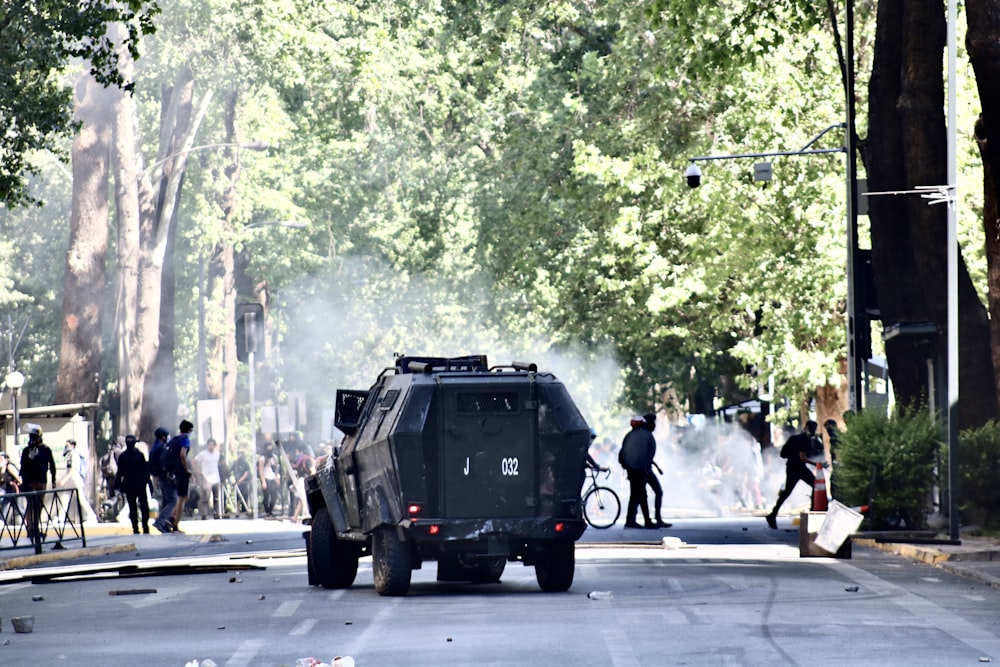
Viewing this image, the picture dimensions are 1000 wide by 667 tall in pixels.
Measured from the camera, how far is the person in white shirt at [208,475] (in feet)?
148

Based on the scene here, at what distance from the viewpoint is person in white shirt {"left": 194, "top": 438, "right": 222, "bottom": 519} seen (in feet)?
148

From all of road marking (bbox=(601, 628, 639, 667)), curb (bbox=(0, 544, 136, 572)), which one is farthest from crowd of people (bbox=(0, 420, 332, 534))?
road marking (bbox=(601, 628, 639, 667))

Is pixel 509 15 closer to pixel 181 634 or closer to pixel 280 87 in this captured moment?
pixel 280 87

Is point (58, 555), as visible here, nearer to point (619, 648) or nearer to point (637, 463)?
point (637, 463)

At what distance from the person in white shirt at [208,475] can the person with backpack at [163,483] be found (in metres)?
8.14

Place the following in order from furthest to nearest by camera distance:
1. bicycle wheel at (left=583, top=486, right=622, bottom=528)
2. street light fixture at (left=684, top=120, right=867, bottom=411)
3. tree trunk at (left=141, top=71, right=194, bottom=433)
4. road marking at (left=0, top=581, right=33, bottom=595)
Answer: tree trunk at (left=141, top=71, right=194, bottom=433) → bicycle wheel at (left=583, top=486, right=622, bottom=528) → street light fixture at (left=684, top=120, right=867, bottom=411) → road marking at (left=0, top=581, right=33, bottom=595)

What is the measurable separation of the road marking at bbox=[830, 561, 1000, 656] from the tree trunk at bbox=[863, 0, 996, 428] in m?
8.01

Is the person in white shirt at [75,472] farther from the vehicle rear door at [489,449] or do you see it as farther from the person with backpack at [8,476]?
the vehicle rear door at [489,449]

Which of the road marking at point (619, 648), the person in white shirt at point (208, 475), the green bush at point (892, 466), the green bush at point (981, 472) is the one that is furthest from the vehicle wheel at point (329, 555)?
the person in white shirt at point (208, 475)

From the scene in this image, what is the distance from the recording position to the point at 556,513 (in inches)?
734

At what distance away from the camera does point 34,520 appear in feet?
96.7

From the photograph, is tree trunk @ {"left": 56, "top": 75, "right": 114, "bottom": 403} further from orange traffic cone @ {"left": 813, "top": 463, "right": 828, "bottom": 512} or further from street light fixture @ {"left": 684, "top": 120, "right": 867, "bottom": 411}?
orange traffic cone @ {"left": 813, "top": 463, "right": 828, "bottom": 512}

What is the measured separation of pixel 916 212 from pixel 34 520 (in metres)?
12.8

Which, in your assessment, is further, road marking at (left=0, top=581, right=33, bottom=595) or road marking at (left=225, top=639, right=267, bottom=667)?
road marking at (left=0, top=581, right=33, bottom=595)
